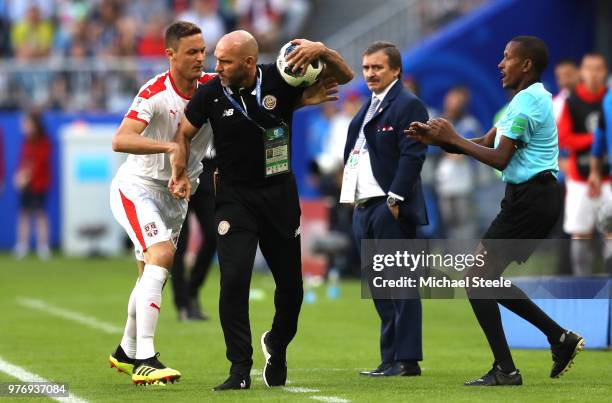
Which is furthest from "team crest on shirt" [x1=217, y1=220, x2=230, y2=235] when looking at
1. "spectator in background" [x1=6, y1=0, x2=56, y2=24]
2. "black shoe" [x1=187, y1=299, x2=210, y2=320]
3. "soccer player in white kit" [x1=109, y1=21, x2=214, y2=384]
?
"spectator in background" [x1=6, y1=0, x2=56, y2=24]

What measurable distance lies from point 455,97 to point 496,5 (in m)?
4.24

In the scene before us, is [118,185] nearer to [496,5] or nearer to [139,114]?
[139,114]

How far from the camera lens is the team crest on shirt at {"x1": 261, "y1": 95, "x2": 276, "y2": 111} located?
8969 mm

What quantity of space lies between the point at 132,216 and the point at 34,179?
48.5ft

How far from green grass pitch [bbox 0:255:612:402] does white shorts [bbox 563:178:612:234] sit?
1420 mm

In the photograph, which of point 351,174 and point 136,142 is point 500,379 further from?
point 136,142

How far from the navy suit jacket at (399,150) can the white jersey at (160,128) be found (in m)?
1.22

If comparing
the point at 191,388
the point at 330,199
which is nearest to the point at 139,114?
the point at 191,388

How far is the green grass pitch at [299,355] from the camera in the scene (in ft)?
28.9

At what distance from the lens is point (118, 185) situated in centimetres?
981

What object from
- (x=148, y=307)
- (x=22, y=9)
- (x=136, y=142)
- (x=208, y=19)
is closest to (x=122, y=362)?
(x=148, y=307)

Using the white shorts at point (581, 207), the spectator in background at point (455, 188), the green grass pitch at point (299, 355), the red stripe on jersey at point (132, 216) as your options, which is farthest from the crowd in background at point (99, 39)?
the red stripe on jersey at point (132, 216)

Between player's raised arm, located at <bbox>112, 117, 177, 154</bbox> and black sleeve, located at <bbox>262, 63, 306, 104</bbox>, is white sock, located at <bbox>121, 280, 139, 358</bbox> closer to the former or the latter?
player's raised arm, located at <bbox>112, 117, 177, 154</bbox>

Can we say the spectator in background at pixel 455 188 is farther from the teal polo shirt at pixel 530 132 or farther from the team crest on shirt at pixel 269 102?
the team crest on shirt at pixel 269 102
